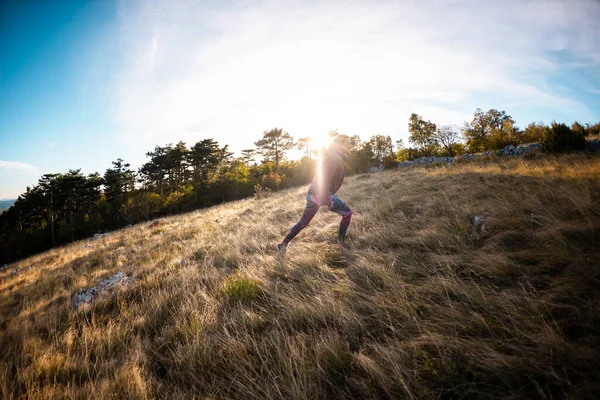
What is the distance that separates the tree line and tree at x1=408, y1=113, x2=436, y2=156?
0.35 feet

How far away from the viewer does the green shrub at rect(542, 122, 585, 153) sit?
842 centimetres

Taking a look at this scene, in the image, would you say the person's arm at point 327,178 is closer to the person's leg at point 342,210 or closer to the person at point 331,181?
the person at point 331,181

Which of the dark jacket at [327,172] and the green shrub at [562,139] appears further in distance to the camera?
the green shrub at [562,139]

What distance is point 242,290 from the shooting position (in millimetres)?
2893

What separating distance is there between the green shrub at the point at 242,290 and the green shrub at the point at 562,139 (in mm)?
12786

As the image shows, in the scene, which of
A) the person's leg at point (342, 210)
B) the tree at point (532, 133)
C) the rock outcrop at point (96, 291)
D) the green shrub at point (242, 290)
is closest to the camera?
the green shrub at point (242, 290)

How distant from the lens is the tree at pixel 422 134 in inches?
974

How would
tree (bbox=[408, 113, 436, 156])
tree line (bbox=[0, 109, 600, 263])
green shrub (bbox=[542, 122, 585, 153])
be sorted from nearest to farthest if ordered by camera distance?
green shrub (bbox=[542, 122, 585, 153])
tree (bbox=[408, 113, 436, 156])
tree line (bbox=[0, 109, 600, 263])

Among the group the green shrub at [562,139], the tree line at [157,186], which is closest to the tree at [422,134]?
the tree line at [157,186]

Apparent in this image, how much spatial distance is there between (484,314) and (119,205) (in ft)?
161

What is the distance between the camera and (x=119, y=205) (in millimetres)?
38062

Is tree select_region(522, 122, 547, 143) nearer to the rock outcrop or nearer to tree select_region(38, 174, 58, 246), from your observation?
the rock outcrop

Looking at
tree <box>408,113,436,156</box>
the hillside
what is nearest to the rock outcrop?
the hillside

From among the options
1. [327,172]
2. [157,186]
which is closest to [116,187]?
[157,186]
